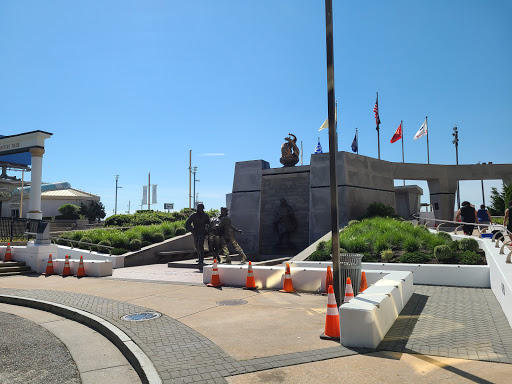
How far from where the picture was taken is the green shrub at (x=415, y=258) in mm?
11144

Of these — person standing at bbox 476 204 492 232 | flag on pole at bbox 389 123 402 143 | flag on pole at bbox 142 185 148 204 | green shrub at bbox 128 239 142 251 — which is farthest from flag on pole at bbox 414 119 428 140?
flag on pole at bbox 142 185 148 204

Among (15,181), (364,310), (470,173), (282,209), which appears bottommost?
(364,310)

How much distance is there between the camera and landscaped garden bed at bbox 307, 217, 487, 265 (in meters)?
10.8

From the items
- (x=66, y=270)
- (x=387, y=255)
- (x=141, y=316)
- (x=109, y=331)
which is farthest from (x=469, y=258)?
(x=66, y=270)

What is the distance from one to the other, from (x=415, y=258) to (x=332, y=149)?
633cm

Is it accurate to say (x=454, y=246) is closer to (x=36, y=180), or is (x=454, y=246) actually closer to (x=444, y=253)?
(x=444, y=253)

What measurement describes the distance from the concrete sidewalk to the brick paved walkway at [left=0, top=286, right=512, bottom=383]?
14mm

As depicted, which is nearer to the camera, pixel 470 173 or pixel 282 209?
pixel 282 209

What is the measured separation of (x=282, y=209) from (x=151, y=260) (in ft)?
23.4

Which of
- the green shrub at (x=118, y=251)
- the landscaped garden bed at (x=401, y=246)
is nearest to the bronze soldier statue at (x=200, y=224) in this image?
the green shrub at (x=118, y=251)

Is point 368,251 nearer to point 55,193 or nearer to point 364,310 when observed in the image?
point 364,310

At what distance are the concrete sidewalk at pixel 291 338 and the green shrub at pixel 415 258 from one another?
1351 millimetres

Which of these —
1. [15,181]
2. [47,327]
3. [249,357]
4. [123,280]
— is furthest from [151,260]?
[15,181]

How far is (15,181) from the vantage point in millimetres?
65250
